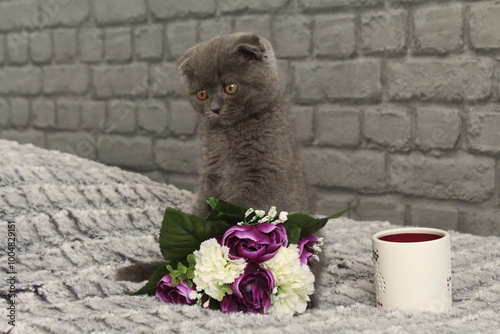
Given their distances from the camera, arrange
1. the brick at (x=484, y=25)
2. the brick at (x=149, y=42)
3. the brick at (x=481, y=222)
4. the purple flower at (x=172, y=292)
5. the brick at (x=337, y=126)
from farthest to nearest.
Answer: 1. the brick at (x=149, y=42)
2. the brick at (x=337, y=126)
3. the brick at (x=481, y=222)
4. the brick at (x=484, y=25)
5. the purple flower at (x=172, y=292)

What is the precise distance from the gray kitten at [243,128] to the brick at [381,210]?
2.72 feet

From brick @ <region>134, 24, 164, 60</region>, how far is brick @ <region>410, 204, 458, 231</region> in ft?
4.35

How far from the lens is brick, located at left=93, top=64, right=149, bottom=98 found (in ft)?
9.41

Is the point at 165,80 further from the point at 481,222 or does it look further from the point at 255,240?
the point at 255,240

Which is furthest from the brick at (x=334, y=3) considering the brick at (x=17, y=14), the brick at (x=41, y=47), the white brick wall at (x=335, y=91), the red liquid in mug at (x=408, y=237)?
the brick at (x=17, y=14)

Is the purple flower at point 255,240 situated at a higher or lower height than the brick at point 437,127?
lower

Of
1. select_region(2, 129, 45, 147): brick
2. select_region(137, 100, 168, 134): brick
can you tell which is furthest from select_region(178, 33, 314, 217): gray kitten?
select_region(2, 129, 45, 147): brick

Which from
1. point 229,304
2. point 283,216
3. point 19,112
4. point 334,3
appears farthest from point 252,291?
point 19,112

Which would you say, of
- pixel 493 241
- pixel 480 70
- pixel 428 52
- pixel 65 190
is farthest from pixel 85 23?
pixel 493 241

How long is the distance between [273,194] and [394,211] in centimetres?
99

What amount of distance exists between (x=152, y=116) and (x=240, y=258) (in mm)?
1713

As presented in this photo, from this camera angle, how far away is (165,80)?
279cm

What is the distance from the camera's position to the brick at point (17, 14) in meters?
3.21

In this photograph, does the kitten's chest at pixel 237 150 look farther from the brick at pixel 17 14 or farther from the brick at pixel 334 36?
the brick at pixel 17 14
